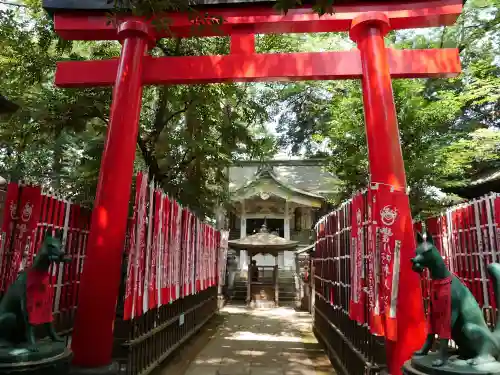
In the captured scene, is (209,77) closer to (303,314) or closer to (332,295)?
(332,295)

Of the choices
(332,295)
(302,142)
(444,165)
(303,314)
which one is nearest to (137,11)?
(332,295)

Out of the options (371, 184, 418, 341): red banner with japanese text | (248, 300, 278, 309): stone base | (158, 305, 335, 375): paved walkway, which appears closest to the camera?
(371, 184, 418, 341): red banner with japanese text

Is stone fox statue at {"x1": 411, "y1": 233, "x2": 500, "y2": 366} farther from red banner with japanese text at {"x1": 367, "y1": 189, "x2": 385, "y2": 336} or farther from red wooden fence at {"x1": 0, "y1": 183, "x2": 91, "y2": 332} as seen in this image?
red wooden fence at {"x1": 0, "y1": 183, "x2": 91, "y2": 332}

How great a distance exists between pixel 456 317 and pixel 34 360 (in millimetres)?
3119

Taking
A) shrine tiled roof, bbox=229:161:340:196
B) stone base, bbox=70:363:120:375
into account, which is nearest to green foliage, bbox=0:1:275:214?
stone base, bbox=70:363:120:375

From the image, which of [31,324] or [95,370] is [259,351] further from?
[31,324]

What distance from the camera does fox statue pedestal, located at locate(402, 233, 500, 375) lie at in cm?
249

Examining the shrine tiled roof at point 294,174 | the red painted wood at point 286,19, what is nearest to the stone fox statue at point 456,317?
the red painted wood at point 286,19

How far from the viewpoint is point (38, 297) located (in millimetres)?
3184

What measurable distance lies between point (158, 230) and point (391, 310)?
302cm

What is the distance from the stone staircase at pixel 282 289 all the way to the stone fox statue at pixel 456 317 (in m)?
14.2

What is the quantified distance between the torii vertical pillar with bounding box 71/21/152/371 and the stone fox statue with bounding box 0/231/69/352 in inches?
46.7

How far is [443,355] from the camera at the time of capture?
102 inches

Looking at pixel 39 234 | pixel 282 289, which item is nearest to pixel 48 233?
pixel 39 234
